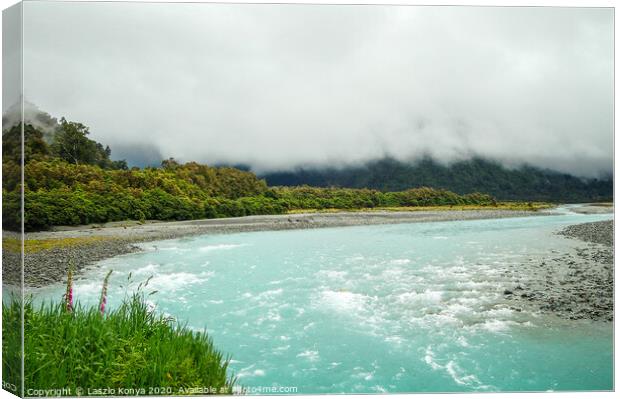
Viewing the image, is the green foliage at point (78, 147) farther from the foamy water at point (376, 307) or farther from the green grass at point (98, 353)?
the green grass at point (98, 353)

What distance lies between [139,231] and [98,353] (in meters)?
1.49

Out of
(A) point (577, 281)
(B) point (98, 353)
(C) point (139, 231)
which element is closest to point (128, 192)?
(C) point (139, 231)

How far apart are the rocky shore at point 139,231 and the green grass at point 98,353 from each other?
0.38 m

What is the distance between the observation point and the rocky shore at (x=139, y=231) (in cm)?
374

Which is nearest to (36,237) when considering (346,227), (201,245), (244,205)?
(201,245)

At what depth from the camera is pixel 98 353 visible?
10.6 ft

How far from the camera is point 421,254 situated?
4.89 metres

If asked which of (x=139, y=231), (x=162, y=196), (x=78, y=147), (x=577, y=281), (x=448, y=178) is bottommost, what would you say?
(x=577, y=281)

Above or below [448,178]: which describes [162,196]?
below

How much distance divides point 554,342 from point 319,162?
322 cm

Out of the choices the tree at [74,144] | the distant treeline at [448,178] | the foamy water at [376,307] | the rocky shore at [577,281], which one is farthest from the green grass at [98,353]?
the rocky shore at [577,281]

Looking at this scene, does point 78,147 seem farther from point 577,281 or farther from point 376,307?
point 577,281

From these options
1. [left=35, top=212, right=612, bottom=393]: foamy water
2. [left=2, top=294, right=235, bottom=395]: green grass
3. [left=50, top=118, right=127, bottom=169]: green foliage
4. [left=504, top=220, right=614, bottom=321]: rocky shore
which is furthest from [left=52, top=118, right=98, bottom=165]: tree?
[left=504, top=220, right=614, bottom=321]: rocky shore

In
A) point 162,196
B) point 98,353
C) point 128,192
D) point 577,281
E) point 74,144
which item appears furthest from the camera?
point 162,196
